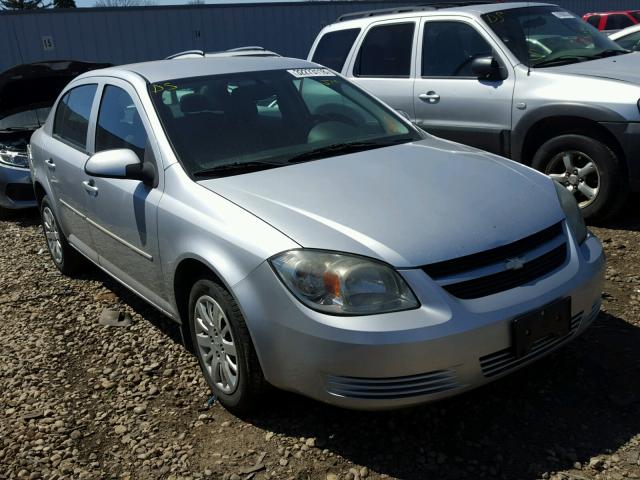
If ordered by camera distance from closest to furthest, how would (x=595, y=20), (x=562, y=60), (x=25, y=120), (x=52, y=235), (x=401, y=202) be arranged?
(x=401, y=202) < (x=52, y=235) < (x=562, y=60) < (x=25, y=120) < (x=595, y=20)

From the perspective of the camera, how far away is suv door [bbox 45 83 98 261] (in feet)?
14.4

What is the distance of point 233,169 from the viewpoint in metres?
3.41

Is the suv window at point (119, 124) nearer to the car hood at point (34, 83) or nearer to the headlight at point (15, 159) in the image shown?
the car hood at point (34, 83)

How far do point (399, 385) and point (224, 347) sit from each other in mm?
878

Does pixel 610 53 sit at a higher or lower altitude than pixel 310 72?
lower

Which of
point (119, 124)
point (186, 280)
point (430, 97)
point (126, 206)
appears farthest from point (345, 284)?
point (430, 97)

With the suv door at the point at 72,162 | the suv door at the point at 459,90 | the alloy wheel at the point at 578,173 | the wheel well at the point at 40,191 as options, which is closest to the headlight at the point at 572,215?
the alloy wheel at the point at 578,173

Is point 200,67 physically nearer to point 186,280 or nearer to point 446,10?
point 186,280

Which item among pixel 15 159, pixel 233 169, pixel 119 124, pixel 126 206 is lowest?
pixel 15 159

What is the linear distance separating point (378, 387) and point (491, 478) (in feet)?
1.83

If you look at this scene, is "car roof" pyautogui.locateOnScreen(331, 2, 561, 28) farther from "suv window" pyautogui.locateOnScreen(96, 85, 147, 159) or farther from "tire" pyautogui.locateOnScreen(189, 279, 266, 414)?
"tire" pyautogui.locateOnScreen(189, 279, 266, 414)

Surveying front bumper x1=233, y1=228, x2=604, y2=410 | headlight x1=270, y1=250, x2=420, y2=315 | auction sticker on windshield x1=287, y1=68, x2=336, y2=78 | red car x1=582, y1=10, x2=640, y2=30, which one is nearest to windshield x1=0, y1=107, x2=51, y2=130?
auction sticker on windshield x1=287, y1=68, x2=336, y2=78

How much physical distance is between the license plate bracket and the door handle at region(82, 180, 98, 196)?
2.58 meters

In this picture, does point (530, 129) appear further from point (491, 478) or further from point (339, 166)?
point (491, 478)
